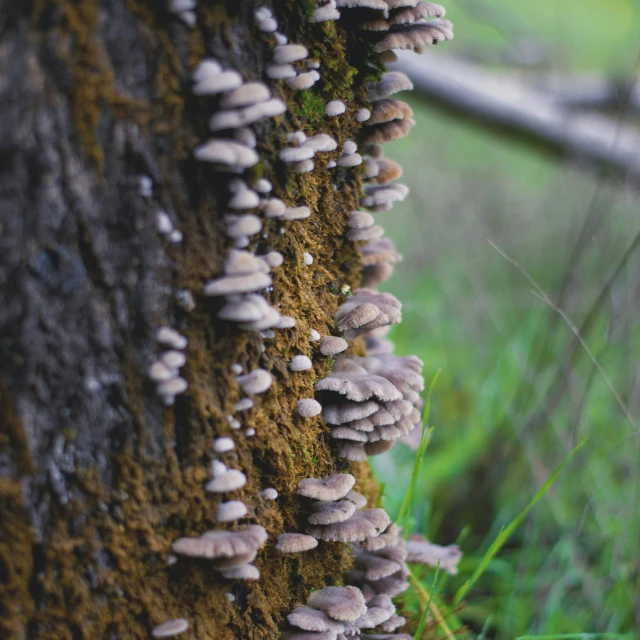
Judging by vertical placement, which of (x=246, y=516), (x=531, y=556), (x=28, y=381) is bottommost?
(x=531, y=556)

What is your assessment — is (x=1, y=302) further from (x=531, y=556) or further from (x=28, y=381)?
(x=531, y=556)

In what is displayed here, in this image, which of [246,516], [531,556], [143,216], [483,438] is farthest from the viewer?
[483,438]

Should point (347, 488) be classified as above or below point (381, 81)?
below

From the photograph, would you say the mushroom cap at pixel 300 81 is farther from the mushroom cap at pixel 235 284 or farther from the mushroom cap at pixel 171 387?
the mushroom cap at pixel 171 387

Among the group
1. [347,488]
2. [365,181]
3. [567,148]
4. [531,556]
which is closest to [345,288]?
[365,181]

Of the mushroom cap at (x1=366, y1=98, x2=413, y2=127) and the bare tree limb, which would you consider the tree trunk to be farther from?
the bare tree limb

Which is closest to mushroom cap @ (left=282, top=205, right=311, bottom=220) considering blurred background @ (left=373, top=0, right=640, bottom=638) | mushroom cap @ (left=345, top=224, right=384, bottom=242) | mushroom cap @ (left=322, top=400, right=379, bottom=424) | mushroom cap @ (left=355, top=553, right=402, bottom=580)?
mushroom cap @ (left=345, top=224, right=384, bottom=242)
